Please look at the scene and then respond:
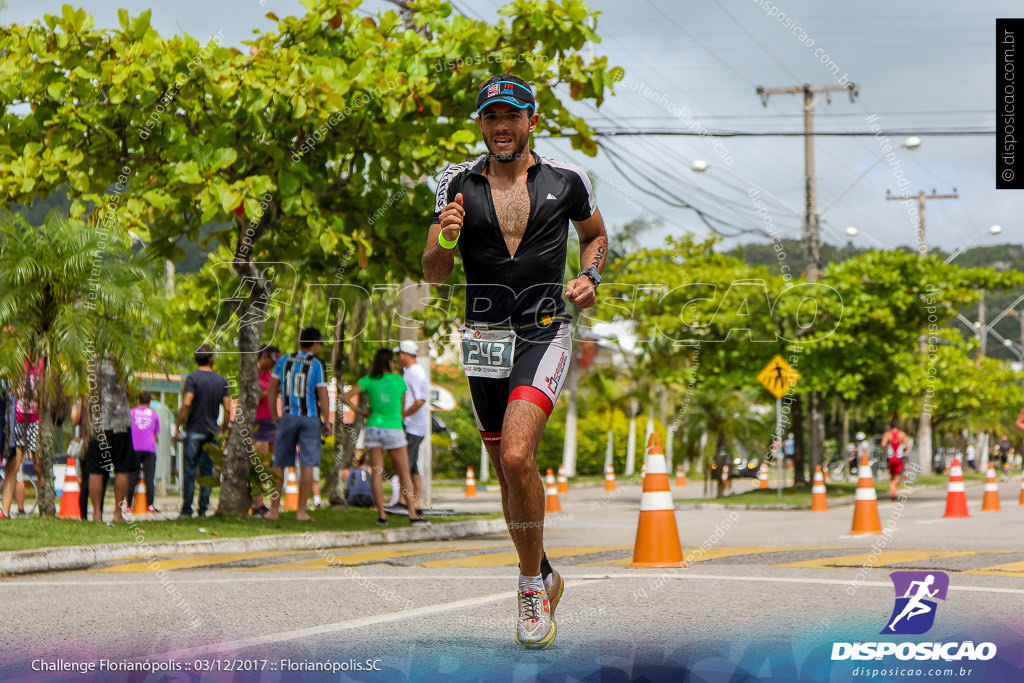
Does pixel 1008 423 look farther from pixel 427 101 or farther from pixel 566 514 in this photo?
pixel 427 101

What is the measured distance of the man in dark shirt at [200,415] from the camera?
13.5 metres

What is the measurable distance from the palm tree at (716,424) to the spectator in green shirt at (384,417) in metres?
15.9

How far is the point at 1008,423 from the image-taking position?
76312 millimetres

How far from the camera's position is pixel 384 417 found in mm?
12430

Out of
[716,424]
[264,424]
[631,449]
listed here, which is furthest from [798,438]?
[631,449]

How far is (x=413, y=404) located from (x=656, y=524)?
18.7 ft

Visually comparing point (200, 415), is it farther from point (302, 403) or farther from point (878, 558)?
point (878, 558)

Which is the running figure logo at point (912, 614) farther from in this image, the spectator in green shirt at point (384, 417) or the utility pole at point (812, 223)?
the utility pole at point (812, 223)

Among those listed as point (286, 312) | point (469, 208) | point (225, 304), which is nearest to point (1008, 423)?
point (286, 312)

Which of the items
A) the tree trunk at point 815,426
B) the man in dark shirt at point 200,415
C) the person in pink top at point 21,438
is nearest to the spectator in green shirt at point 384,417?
the man in dark shirt at point 200,415

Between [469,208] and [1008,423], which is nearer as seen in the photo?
[469,208]

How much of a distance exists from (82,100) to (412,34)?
3041mm

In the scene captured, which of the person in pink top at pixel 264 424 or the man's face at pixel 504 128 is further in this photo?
the person in pink top at pixel 264 424

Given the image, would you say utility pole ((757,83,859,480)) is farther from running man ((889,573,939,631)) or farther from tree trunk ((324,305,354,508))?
running man ((889,573,939,631))
